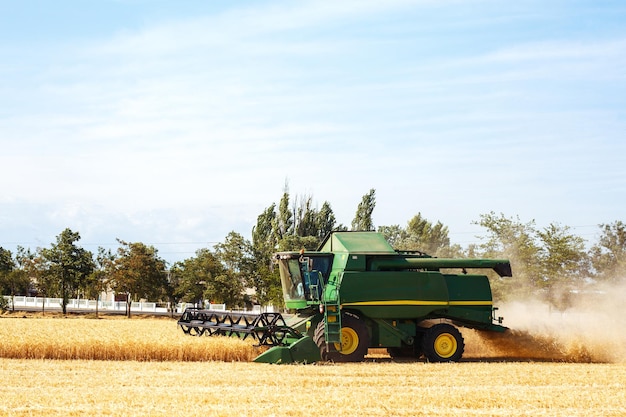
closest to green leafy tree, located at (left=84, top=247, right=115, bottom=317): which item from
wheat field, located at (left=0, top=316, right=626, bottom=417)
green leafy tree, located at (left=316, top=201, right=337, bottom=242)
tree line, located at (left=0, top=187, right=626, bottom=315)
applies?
tree line, located at (left=0, top=187, right=626, bottom=315)

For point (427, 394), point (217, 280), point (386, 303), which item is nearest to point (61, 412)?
point (427, 394)

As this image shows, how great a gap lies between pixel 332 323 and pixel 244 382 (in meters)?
5.37

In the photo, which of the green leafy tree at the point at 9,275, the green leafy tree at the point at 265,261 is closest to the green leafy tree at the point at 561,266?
the green leafy tree at the point at 265,261

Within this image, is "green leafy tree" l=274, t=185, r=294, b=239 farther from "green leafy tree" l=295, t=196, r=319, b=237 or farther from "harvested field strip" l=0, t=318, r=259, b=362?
"harvested field strip" l=0, t=318, r=259, b=362

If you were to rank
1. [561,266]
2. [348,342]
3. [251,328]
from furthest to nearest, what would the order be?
[561,266], [348,342], [251,328]

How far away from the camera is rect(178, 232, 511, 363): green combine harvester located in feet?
61.5


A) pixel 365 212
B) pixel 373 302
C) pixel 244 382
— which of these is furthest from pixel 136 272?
pixel 244 382

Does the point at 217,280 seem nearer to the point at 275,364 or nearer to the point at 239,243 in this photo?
the point at 239,243

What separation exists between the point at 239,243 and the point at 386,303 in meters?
35.8

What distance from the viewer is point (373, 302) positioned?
1934 centimetres

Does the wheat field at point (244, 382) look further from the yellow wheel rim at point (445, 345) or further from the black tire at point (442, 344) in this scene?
the yellow wheel rim at point (445, 345)

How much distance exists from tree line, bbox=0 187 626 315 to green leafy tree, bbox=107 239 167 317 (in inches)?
2.5

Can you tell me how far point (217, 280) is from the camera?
2021 inches

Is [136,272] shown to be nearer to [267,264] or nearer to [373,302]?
[267,264]
